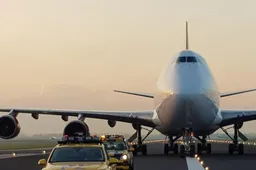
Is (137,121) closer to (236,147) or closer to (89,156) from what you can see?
(236,147)

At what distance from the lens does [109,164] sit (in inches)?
650

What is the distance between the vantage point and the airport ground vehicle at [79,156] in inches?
621

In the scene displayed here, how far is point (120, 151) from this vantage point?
22375 mm

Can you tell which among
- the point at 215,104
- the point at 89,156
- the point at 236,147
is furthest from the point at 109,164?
the point at 236,147

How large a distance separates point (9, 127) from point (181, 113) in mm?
10939

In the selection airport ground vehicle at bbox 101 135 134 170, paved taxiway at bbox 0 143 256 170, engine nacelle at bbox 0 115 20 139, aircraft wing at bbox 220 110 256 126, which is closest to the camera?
airport ground vehicle at bbox 101 135 134 170

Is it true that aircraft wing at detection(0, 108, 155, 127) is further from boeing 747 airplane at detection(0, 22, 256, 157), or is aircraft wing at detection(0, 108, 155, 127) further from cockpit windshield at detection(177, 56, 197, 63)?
cockpit windshield at detection(177, 56, 197, 63)

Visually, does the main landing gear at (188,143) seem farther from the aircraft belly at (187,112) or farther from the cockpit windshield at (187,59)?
the cockpit windshield at (187,59)

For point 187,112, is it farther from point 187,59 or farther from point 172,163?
point 187,59

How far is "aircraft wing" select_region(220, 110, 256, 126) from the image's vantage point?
37000 millimetres

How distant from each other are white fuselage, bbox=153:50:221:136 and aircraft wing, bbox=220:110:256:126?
926 mm

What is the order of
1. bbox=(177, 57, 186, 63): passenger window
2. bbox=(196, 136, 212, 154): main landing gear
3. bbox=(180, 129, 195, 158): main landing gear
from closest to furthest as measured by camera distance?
1. bbox=(180, 129, 195, 158): main landing gear
2. bbox=(177, 57, 186, 63): passenger window
3. bbox=(196, 136, 212, 154): main landing gear

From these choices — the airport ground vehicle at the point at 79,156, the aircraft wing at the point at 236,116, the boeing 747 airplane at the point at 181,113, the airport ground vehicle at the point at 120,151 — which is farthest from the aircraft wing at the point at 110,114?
the airport ground vehicle at the point at 79,156

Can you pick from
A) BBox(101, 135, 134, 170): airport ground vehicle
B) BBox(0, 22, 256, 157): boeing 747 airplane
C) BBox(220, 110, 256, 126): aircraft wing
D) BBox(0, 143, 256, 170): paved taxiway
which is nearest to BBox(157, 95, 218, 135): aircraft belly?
BBox(0, 22, 256, 157): boeing 747 airplane
